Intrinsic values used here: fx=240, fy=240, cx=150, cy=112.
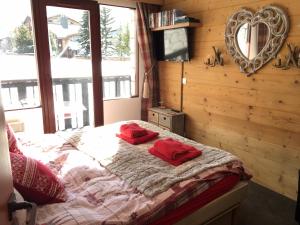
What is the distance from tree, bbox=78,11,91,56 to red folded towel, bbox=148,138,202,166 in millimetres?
2104

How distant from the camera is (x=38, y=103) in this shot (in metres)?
3.36

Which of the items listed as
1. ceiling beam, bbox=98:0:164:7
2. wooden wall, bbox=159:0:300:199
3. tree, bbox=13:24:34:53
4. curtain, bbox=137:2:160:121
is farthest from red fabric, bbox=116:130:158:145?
ceiling beam, bbox=98:0:164:7

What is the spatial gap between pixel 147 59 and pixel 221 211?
2785 mm

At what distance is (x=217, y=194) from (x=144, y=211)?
666mm

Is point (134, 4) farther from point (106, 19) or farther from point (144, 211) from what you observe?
point (144, 211)

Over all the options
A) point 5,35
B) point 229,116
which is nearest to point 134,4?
point 5,35

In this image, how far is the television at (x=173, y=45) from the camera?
11.3 feet

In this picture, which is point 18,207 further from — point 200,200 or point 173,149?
point 173,149

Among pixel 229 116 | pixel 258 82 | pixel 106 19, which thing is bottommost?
pixel 229 116

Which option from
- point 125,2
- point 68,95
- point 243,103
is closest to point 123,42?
point 125,2

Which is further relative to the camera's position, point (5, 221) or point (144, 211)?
point (144, 211)

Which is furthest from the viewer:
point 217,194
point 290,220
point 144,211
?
point 290,220

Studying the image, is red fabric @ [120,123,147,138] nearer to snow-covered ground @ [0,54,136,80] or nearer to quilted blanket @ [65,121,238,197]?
quilted blanket @ [65,121,238,197]

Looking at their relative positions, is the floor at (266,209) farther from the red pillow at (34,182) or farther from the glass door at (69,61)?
the glass door at (69,61)
